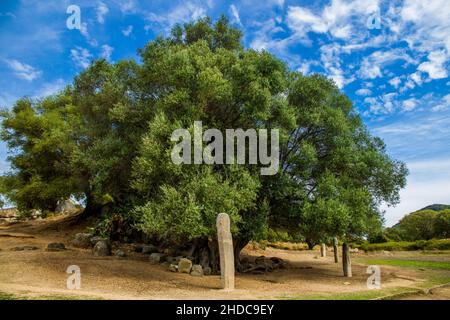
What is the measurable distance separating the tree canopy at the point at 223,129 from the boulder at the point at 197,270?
2.08 meters

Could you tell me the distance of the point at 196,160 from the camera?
19.1 metres

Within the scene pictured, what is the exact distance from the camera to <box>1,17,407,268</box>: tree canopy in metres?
19.2

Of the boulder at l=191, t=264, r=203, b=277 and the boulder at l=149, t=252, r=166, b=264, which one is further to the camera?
the boulder at l=149, t=252, r=166, b=264

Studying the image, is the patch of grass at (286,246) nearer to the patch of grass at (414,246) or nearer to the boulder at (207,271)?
the patch of grass at (414,246)

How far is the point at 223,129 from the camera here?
22.6 m

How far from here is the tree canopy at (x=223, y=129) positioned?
755 inches

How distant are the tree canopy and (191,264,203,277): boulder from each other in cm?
208

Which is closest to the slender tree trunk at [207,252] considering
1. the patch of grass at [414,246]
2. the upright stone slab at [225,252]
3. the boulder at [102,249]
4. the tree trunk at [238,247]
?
the tree trunk at [238,247]

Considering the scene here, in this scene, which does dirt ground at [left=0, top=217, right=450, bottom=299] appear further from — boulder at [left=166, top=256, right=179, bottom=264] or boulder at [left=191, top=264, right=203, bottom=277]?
boulder at [left=166, top=256, right=179, bottom=264]

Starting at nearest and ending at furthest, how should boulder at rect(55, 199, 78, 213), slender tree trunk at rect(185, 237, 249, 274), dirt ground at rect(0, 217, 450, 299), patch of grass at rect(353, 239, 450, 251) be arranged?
dirt ground at rect(0, 217, 450, 299) → slender tree trunk at rect(185, 237, 249, 274) → patch of grass at rect(353, 239, 450, 251) → boulder at rect(55, 199, 78, 213)

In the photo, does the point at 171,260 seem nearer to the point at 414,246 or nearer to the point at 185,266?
the point at 185,266

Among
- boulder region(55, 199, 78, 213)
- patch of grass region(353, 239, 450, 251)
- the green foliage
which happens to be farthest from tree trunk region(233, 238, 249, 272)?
the green foliage

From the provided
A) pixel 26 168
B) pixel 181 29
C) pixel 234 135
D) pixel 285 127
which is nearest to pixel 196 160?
pixel 234 135
